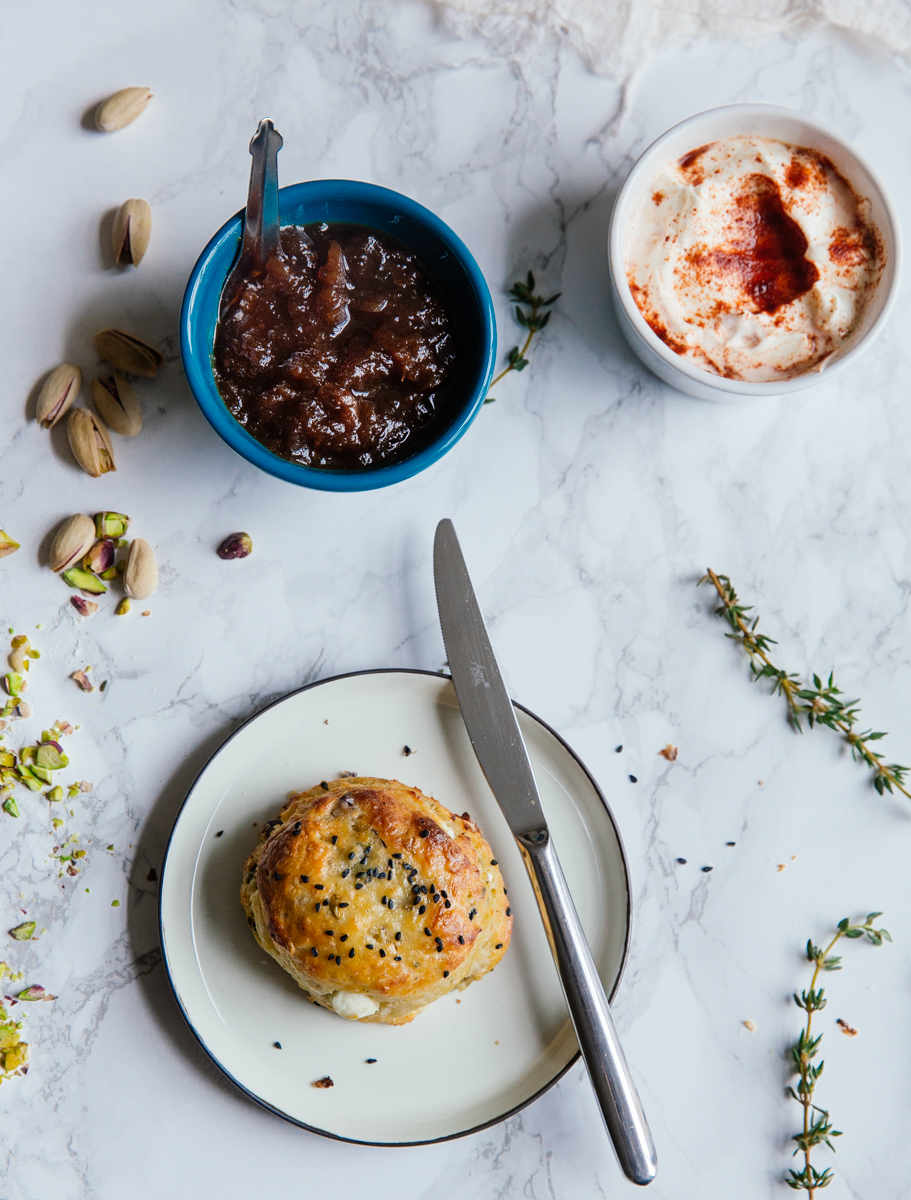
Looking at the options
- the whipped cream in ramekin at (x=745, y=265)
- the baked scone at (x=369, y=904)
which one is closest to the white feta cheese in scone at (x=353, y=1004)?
the baked scone at (x=369, y=904)

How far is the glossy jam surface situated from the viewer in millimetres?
2018

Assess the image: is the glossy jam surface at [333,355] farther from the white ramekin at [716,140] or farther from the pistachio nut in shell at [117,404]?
the white ramekin at [716,140]

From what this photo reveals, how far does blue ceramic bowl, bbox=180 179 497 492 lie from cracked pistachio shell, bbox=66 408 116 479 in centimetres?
42

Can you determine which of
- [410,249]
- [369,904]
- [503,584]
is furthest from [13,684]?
[410,249]

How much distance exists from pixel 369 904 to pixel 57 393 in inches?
58.9

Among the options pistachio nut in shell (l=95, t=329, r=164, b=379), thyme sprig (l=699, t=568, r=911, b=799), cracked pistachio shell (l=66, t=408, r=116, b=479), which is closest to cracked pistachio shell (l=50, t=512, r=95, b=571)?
cracked pistachio shell (l=66, t=408, r=116, b=479)

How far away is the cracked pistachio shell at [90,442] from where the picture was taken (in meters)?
2.28

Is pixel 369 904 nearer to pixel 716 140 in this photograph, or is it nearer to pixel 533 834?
pixel 533 834

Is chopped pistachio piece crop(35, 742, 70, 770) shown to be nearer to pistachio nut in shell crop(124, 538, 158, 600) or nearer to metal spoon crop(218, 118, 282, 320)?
pistachio nut in shell crop(124, 538, 158, 600)

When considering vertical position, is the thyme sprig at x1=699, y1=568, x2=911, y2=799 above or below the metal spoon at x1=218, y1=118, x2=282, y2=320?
below

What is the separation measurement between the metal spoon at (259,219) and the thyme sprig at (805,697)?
140cm

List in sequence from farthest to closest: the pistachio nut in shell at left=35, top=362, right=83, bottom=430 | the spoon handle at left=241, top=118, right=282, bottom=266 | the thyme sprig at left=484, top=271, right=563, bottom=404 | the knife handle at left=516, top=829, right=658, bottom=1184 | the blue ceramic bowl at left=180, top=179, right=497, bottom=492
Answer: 1. the thyme sprig at left=484, top=271, right=563, bottom=404
2. the pistachio nut in shell at left=35, top=362, right=83, bottom=430
3. the knife handle at left=516, top=829, right=658, bottom=1184
4. the blue ceramic bowl at left=180, top=179, right=497, bottom=492
5. the spoon handle at left=241, top=118, right=282, bottom=266

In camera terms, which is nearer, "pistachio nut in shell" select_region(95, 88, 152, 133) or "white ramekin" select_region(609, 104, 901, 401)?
"white ramekin" select_region(609, 104, 901, 401)

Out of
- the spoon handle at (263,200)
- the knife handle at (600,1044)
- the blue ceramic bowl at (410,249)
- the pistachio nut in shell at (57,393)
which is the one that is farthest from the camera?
the pistachio nut in shell at (57,393)
